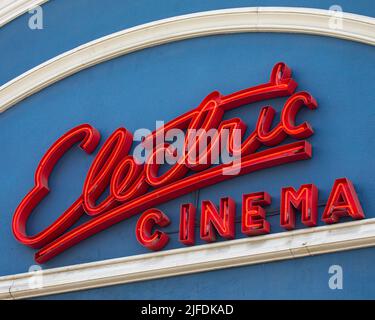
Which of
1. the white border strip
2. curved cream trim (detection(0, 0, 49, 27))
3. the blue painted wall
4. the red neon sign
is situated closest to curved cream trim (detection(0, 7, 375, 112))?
the blue painted wall

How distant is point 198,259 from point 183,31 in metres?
3.26

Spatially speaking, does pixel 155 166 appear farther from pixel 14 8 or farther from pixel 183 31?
pixel 14 8

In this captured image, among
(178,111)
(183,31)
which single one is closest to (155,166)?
(178,111)

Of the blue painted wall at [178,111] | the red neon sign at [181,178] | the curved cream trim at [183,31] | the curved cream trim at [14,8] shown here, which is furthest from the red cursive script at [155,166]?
the curved cream trim at [14,8]

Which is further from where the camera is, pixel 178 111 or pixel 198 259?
pixel 178 111

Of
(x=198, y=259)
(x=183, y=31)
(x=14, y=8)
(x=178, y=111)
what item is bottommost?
(x=198, y=259)

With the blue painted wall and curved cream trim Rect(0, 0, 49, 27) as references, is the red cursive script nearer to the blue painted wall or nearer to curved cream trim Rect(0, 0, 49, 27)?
the blue painted wall

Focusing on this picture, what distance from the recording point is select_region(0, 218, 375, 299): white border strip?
1256 cm

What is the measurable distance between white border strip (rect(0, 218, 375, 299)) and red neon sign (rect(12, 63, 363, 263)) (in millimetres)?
131

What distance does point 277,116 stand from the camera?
1370 cm

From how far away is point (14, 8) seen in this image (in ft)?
54.5

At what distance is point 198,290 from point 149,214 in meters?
1.18
